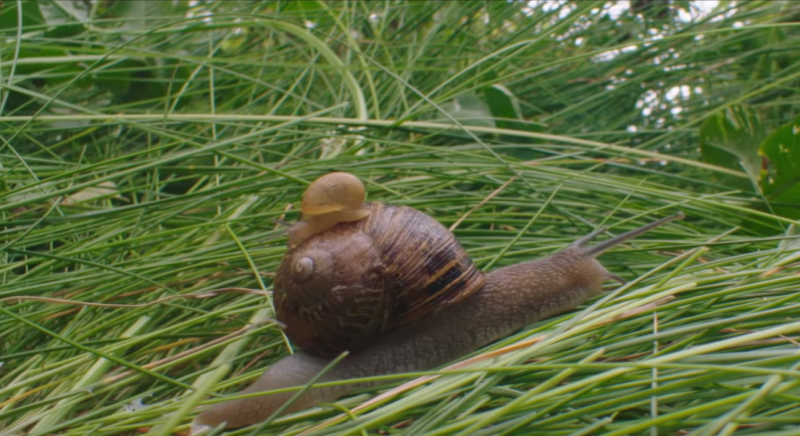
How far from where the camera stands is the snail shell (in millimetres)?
886

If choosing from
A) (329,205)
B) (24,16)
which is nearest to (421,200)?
(329,205)

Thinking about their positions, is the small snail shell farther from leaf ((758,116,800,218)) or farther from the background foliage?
leaf ((758,116,800,218))

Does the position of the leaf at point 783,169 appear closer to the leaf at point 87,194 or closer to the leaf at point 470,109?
the leaf at point 470,109

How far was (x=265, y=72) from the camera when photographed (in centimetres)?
195

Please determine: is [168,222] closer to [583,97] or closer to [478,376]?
[478,376]

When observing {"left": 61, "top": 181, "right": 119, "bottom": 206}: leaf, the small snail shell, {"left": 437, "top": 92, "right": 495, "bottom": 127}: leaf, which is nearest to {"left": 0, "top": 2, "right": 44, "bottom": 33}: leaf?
{"left": 61, "top": 181, "right": 119, "bottom": 206}: leaf

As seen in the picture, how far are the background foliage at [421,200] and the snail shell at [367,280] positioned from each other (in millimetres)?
71

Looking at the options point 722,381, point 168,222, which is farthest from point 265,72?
point 722,381

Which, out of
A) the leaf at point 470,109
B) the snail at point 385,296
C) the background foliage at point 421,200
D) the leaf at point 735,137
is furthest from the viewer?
the leaf at point 470,109

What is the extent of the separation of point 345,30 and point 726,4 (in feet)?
3.62

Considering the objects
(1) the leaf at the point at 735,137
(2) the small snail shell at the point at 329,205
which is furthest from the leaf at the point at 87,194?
(1) the leaf at the point at 735,137

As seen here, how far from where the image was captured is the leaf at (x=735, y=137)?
138 centimetres

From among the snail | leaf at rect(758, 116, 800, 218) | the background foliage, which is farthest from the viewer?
leaf at rect(758, 116, 800, 218)

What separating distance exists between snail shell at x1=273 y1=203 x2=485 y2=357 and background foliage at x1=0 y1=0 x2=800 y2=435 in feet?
0.23
